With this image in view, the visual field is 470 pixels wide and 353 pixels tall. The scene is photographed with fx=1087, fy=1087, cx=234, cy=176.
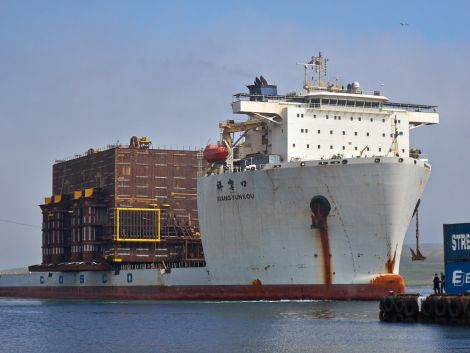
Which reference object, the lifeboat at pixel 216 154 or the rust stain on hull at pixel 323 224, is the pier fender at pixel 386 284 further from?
the lifeboat at pixel 216 154

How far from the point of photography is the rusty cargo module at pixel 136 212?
7050 cm

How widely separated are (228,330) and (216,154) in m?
18.7

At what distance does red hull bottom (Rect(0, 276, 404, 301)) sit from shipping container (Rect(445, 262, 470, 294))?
10.7m

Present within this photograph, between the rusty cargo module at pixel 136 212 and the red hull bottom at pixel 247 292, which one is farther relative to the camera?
the rusty cargo module at pixel 136 212

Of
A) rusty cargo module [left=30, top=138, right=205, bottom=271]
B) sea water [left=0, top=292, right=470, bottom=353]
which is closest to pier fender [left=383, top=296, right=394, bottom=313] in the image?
sea water [left=0, top=292, right=470, bottom=353]

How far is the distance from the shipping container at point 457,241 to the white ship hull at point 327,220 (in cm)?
943

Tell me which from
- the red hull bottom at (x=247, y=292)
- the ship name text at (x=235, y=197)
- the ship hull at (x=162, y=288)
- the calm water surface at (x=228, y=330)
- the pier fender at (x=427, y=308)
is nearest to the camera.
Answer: the calm water surface at (x=228, y=330)

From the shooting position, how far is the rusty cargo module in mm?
70500

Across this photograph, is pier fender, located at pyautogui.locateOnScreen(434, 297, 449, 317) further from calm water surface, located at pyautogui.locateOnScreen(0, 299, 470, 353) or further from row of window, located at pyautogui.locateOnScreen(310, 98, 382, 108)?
row of window, located at pyautogui.locateOnScreen(310, 98, 382, 108)

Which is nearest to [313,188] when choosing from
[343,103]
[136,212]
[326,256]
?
[326,256]

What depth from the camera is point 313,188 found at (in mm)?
55906

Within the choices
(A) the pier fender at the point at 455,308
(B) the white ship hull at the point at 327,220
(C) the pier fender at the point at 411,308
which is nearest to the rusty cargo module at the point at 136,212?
(B) the white ship hull at the point at 327,220

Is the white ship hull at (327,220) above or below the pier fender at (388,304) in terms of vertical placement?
above

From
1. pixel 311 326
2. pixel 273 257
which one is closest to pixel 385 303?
pixel 311 326
